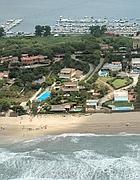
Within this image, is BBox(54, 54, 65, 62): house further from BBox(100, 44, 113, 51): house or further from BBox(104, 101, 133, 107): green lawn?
BBox(104, 101, 133, 107): green lawn

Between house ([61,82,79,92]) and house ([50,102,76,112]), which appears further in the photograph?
house ([61,82,79,92])

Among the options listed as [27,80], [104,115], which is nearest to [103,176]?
[104,115]

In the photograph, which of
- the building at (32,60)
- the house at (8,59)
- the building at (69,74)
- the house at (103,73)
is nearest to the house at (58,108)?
the building at (69,74)

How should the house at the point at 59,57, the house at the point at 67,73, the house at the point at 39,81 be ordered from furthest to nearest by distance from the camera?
the house at the point at 59,57 < the house at the point at 67,73 < the house at the point at 39,81

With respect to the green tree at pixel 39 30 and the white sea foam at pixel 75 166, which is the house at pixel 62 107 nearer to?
Answer: the white sea foam at pixel 75 166

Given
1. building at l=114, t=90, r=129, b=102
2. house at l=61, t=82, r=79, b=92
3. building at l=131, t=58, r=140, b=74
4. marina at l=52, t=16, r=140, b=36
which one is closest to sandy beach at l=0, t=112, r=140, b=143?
building at l=114, t=90, r=129, b=102

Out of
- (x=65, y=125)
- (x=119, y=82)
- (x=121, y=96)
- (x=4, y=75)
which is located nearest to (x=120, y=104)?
(x=121, y=96)
